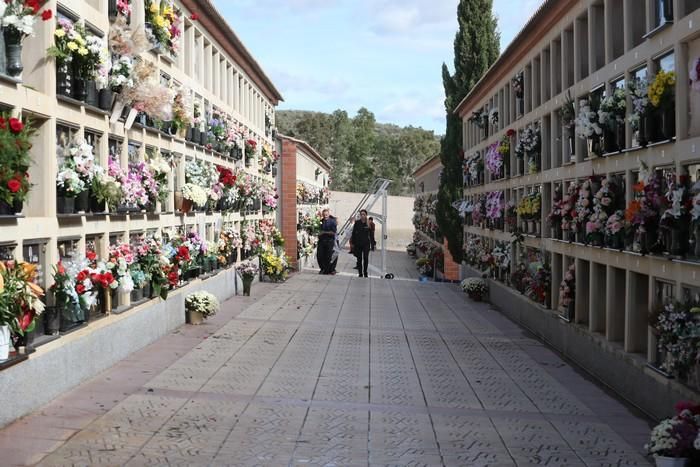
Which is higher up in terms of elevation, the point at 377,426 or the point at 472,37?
the point at 472,37

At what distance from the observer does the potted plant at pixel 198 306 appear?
16281 mm

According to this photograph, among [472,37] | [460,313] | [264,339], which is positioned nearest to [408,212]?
[472,37]

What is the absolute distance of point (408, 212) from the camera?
290ft

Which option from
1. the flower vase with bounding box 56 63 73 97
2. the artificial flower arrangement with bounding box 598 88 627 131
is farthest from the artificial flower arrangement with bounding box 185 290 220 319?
the artificial flower arrangement with bounding box 598 88 627 131

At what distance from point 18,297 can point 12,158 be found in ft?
3.84

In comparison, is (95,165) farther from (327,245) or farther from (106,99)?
(327,245)

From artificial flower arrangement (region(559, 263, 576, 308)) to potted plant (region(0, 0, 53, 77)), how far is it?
8409 mm

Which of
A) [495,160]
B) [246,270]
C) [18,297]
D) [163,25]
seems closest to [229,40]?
[246,270]

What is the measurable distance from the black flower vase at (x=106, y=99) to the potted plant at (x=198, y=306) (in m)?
5.02

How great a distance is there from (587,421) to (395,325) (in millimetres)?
8105

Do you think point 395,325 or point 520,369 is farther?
point 395,325

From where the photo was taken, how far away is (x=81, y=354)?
33.9 feet

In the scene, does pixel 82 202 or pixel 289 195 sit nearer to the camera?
pixel 82 202

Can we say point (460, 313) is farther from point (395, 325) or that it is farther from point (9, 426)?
point (9, 426)
